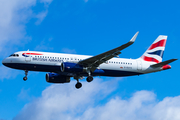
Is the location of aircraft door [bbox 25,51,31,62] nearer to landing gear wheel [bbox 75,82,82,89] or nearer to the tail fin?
landing gear wheel [bbox 75,82,82,89]

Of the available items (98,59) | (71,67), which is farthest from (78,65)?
(98,59)

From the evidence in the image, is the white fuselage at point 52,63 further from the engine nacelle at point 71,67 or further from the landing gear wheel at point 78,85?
the landing gear wheel at point 78,85

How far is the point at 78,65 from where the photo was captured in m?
41.8

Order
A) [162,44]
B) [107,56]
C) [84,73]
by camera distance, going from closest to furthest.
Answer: [107,56] < [84,73] < [162,44]

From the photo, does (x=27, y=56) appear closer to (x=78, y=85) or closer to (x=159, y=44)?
(x=78, y=85)

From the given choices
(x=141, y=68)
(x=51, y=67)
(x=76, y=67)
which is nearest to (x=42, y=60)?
(x=51, y=67)

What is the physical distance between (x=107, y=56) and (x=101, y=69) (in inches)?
140

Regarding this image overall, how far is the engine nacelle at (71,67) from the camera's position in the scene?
40713 millimetres

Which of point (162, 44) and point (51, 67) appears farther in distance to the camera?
point (162, 44)

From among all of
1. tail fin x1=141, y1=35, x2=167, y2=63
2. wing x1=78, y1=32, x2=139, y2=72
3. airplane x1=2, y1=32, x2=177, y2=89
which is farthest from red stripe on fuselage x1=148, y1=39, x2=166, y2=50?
wing x1=78, y1=32, x2=139, y2=72

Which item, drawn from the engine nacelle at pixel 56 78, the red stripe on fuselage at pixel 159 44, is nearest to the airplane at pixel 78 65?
the engine nacelle at pixel 56 78

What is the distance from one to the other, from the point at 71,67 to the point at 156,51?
54.5 ft

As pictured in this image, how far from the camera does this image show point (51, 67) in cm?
4128

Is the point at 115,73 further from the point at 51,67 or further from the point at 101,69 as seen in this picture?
the point at 51,67
